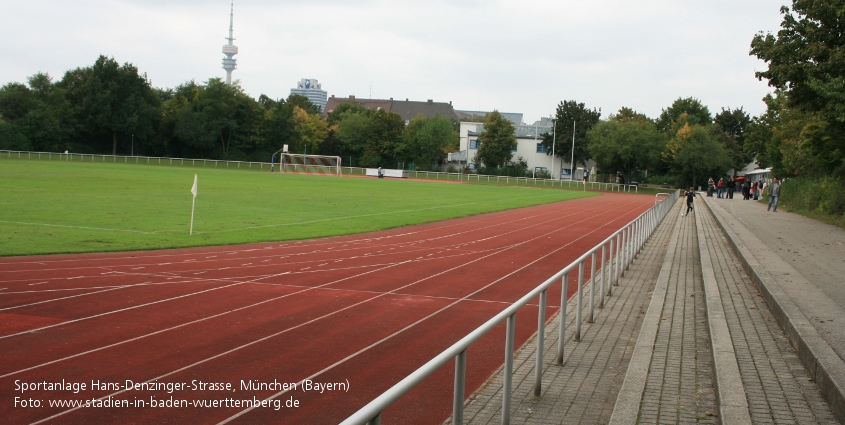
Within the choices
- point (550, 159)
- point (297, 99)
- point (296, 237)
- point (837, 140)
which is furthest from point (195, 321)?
point (297, 99)

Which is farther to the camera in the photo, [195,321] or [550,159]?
[550,159]

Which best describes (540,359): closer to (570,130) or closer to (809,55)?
(809,55)

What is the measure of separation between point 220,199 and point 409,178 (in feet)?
163

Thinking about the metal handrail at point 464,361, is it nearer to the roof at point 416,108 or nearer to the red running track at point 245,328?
the red running track at point 245,328

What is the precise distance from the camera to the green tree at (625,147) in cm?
8212

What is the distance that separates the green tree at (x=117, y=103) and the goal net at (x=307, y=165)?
17668 millimetres

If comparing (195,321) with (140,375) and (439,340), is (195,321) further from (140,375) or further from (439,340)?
(439,340)

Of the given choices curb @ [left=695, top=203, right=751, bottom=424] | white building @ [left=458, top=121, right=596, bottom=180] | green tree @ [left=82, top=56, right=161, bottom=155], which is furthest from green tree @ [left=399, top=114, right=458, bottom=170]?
curb @ [left=695, top=203, right=751, bottom=424]

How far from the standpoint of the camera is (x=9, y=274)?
11.8 metres

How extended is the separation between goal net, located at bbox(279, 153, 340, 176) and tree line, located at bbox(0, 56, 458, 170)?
9.82 meters

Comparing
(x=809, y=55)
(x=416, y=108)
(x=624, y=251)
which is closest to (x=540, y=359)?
(x=624, y=251)

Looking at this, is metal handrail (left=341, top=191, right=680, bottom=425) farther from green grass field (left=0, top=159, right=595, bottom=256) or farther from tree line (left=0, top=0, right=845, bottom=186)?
tree line (left=0, top=0, right=845, bottom=186)

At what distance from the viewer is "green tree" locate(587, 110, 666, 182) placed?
82125 mm

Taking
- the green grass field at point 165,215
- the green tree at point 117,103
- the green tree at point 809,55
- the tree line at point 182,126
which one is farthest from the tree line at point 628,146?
the green tree at point 809,55
